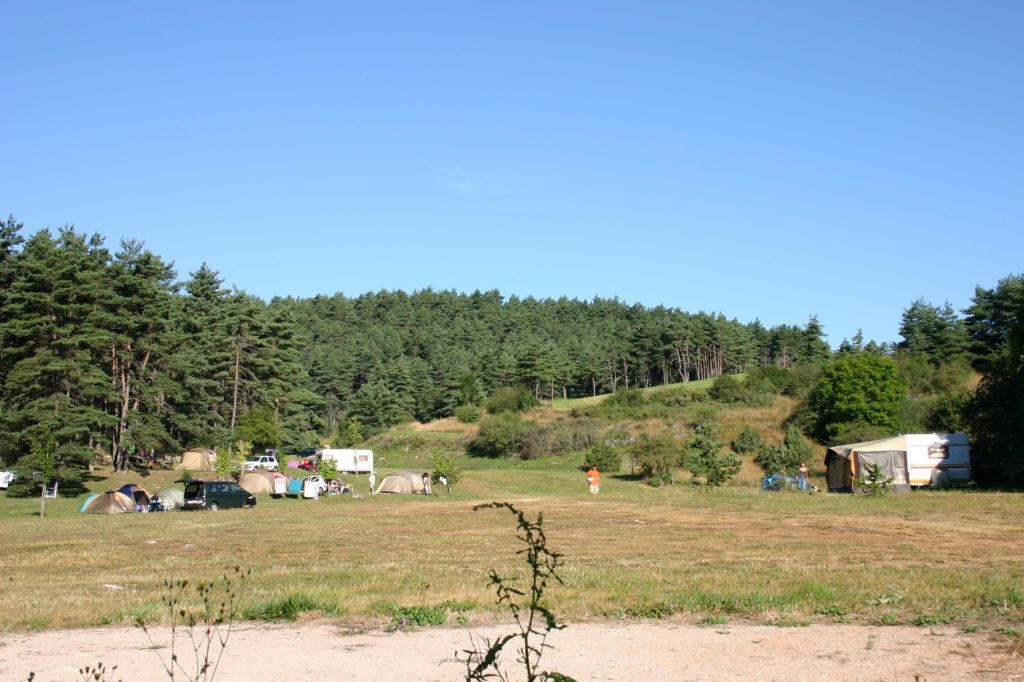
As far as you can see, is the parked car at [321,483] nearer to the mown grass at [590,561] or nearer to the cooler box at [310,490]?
the cooler box at [310,490]

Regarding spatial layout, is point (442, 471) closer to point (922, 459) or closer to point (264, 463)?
point (264, 463)

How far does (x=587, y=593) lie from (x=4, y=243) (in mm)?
55011

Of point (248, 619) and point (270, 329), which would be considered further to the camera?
point (270, 329)

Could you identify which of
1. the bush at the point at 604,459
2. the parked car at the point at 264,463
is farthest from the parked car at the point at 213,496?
the bush at the point at 604,459

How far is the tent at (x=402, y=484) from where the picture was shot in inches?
1877

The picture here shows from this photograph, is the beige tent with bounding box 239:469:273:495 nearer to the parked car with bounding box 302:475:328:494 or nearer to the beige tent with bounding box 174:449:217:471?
the parked car with bounding box 302:475:328:494

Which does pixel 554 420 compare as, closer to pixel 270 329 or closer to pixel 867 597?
pixel 270 329

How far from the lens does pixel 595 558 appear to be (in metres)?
15.2

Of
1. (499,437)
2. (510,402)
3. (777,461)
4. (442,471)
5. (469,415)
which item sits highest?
(510,402)

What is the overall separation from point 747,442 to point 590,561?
4612 centimetres

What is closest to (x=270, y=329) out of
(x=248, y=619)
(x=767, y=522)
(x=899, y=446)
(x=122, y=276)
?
(x=122, y=276)

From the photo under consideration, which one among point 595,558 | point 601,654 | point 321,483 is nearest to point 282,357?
point 321,483

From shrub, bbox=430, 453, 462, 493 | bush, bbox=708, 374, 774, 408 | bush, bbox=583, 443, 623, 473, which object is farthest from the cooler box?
bush, bbox=708, 374, 774, 408

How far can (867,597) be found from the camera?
393 inches
